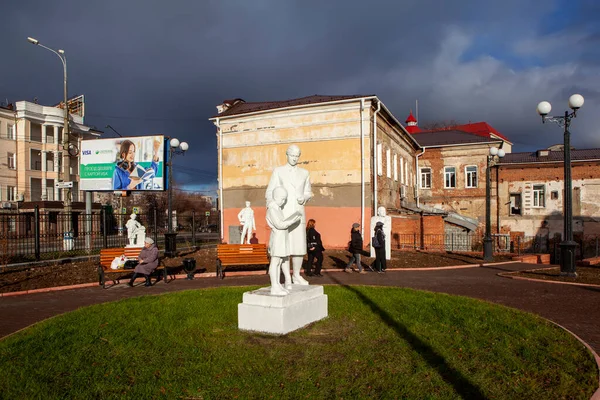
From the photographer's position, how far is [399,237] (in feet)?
80.2

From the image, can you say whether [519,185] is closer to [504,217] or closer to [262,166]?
[504,217]

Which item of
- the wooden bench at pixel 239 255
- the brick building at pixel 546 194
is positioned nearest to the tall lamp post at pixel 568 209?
the wooden bench at pixel 239 255

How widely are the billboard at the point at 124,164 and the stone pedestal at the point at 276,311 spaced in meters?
16.1

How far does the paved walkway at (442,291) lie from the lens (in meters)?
7.50

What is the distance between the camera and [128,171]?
71.7 feet

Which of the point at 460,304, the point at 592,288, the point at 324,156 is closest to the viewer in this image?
the point at 460,304

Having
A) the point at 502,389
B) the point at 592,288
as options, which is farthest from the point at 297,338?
the point at 592,288

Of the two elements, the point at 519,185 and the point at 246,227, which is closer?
the point at 246,227

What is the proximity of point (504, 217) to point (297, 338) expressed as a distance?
34.8m

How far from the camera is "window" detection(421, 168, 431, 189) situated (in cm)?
3934

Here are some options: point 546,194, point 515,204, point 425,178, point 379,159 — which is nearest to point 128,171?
point 379,159

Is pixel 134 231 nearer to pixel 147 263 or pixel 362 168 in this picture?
pixel 147 263

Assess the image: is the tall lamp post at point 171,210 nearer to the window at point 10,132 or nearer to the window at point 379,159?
the window at point 379,159

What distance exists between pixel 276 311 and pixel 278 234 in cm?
115
